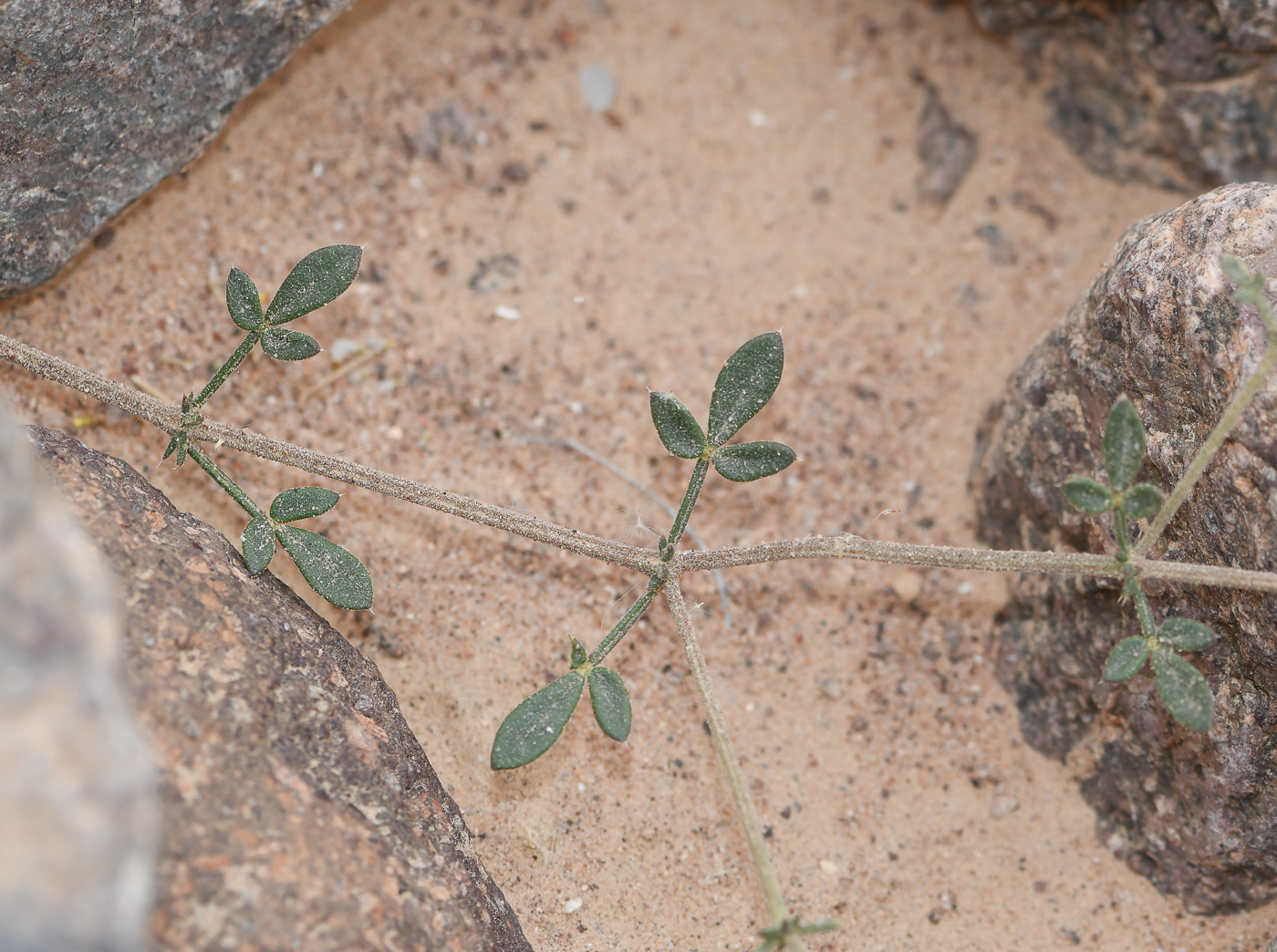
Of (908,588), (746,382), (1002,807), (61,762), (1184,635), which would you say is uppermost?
(61,762)

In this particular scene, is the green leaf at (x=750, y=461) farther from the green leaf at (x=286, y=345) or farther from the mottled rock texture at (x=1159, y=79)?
the mottled rock texture at (x=1159, y=79)

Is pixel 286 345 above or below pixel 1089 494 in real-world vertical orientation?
above

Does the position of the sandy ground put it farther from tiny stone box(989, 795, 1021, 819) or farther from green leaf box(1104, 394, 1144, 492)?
green leaf box(1104, 394, 1144, 492)

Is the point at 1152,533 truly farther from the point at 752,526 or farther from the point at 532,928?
the point at 532,928

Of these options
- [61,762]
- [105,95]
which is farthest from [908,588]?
[105,95]

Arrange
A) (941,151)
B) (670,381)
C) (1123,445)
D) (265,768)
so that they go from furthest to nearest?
(941,151) → (670,381) → (1123,445) → (265,768)

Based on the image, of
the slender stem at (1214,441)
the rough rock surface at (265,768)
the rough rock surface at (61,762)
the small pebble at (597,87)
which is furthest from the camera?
the small pebble at (597,87)

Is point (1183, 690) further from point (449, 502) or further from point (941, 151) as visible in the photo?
point (941, 151)

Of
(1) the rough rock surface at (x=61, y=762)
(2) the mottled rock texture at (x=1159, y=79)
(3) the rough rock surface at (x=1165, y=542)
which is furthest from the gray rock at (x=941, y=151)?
(1) the rough rock surface at (x=61, y=762)
